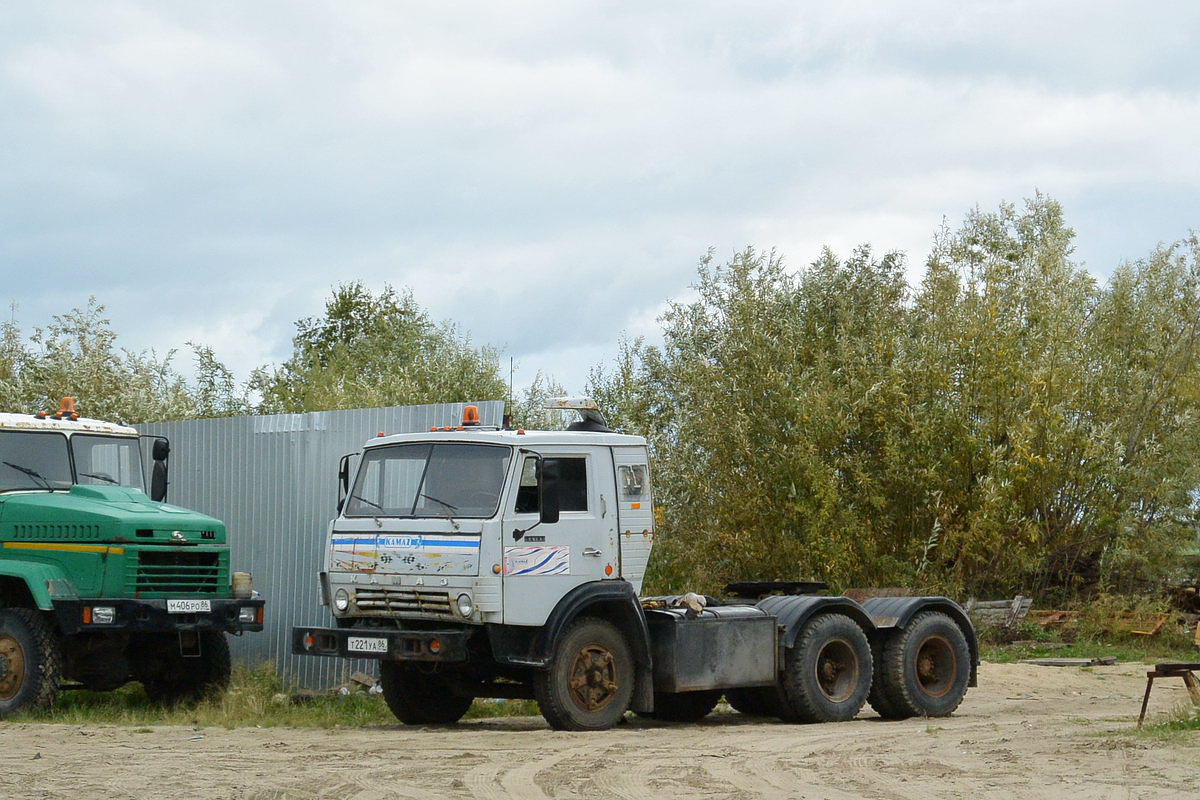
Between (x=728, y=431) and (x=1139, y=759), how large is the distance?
47.3 feet

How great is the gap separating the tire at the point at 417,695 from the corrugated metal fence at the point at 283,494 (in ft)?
6.81

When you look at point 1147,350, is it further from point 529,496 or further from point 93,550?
point 93,550

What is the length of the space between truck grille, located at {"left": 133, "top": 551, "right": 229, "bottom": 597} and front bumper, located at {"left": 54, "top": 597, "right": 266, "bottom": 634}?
0.25m

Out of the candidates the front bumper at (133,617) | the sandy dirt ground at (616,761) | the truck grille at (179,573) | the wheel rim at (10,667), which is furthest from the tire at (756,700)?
the wheel rim at (10,667)

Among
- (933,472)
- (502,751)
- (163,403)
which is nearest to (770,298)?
(933,472)

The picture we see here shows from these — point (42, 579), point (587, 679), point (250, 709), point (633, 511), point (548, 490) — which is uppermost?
point (548, 490)

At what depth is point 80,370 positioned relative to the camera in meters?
33.9

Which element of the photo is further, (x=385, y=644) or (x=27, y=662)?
(x=27, y=662)

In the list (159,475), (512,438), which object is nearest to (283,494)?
(159,475)

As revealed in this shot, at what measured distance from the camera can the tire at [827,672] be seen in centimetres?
1400

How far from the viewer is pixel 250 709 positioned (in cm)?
1416

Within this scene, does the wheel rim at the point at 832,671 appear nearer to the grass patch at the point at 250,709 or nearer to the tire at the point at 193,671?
the grass patch at the point at 250,709

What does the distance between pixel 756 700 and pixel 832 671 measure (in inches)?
31.5

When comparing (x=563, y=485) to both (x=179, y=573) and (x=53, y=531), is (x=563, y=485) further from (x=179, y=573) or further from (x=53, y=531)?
(x=53, y=531)
